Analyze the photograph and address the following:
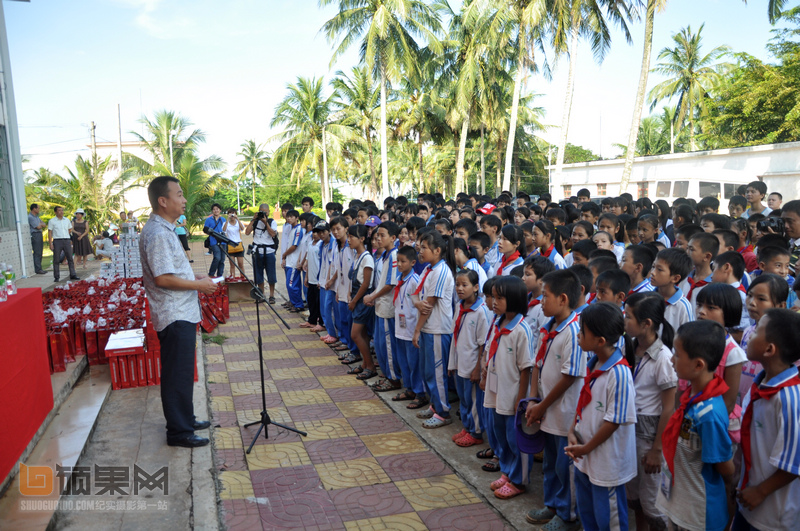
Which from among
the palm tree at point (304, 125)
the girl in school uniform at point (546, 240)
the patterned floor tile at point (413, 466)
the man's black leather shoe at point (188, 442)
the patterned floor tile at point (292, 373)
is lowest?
the patterned floor tile at point (413, 466)

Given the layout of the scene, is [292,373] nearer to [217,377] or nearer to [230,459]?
[217,377]

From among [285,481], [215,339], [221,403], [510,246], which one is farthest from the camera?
[215,339]

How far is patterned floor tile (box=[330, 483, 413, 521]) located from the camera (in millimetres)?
3598

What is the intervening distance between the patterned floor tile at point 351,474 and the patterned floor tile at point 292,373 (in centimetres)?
225

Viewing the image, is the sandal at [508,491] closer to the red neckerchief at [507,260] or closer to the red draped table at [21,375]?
the red neckerchief at [507,260]

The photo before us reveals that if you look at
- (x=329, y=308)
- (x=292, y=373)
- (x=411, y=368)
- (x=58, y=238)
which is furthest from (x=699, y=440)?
(x=58, y=238)

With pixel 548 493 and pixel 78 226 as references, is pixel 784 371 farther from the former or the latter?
pixel 78 226

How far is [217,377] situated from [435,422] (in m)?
2.74

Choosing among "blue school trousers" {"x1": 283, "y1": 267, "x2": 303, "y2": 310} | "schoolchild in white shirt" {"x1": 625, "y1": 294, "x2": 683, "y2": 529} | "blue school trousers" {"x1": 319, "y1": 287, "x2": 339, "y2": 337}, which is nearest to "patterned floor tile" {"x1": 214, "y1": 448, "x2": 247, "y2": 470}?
"schoolchild in white shirt" {"x1": 625, "y1": 294, "x2": 683, "y2": 529}

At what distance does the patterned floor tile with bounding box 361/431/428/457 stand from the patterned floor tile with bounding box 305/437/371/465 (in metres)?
0.07

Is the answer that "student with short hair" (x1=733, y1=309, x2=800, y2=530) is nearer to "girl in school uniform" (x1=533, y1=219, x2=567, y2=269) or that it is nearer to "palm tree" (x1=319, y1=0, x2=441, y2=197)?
"girl in school uniform" (x1=533, y1=219, x2=567, y2=269)

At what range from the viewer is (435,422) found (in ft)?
16.2

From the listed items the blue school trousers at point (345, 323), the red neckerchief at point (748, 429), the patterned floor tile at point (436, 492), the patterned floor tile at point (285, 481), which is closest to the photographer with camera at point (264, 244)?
the blue school trousers at point (345, 323)

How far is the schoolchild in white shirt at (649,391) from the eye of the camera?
2.97 m
